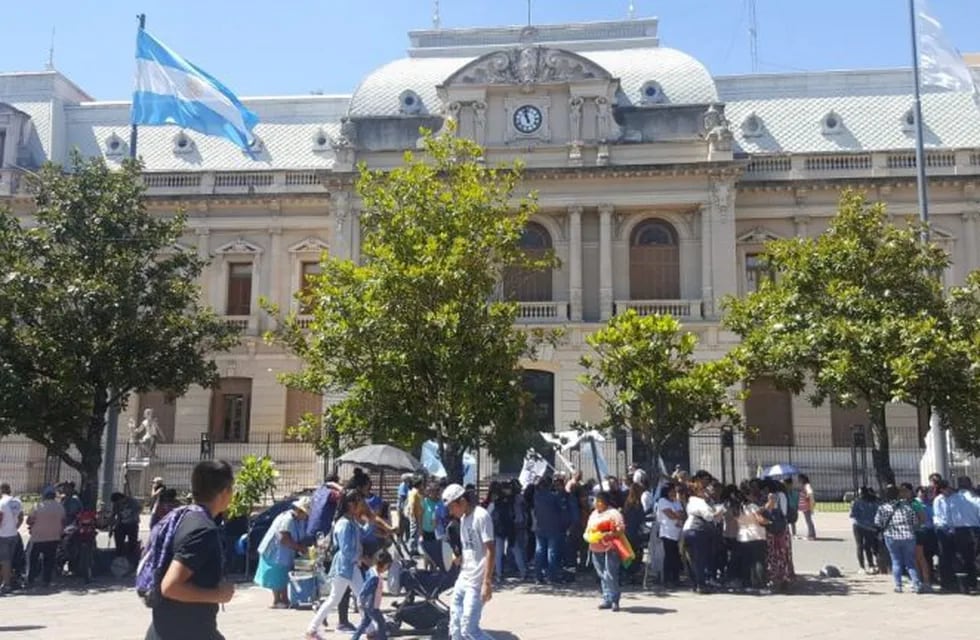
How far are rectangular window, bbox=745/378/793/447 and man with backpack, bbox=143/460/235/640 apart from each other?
91.4 ft

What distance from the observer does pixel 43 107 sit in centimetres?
3847

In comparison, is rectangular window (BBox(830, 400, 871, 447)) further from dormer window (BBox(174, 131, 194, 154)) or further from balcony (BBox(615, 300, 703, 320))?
dormer window (BBox(174, 131, 194, 154))

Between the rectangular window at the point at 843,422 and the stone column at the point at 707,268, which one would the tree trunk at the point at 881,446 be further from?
the rectangular window at the point at 843,422

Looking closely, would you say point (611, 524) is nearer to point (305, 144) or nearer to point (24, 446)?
point (24, 446)

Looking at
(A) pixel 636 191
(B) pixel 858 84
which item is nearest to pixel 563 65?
(A) pixel 636 191

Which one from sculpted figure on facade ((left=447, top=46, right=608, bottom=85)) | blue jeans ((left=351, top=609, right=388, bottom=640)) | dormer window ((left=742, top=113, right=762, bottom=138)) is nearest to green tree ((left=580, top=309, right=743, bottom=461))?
blue jeans ((left=351, top=609, right=388, bottom=640))

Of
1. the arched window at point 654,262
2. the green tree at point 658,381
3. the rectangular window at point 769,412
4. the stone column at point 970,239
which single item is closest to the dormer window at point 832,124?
the stone column at point 970,239

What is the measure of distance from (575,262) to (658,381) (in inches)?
565

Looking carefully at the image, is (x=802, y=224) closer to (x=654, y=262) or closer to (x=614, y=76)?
(x=654, y=262)

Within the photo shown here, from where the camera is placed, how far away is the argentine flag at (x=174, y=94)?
20312 mm

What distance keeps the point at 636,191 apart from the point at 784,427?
9801mm

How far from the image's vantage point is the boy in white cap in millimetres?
7969

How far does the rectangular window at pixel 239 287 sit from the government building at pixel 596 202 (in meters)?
0.06

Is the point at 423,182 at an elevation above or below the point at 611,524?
above
